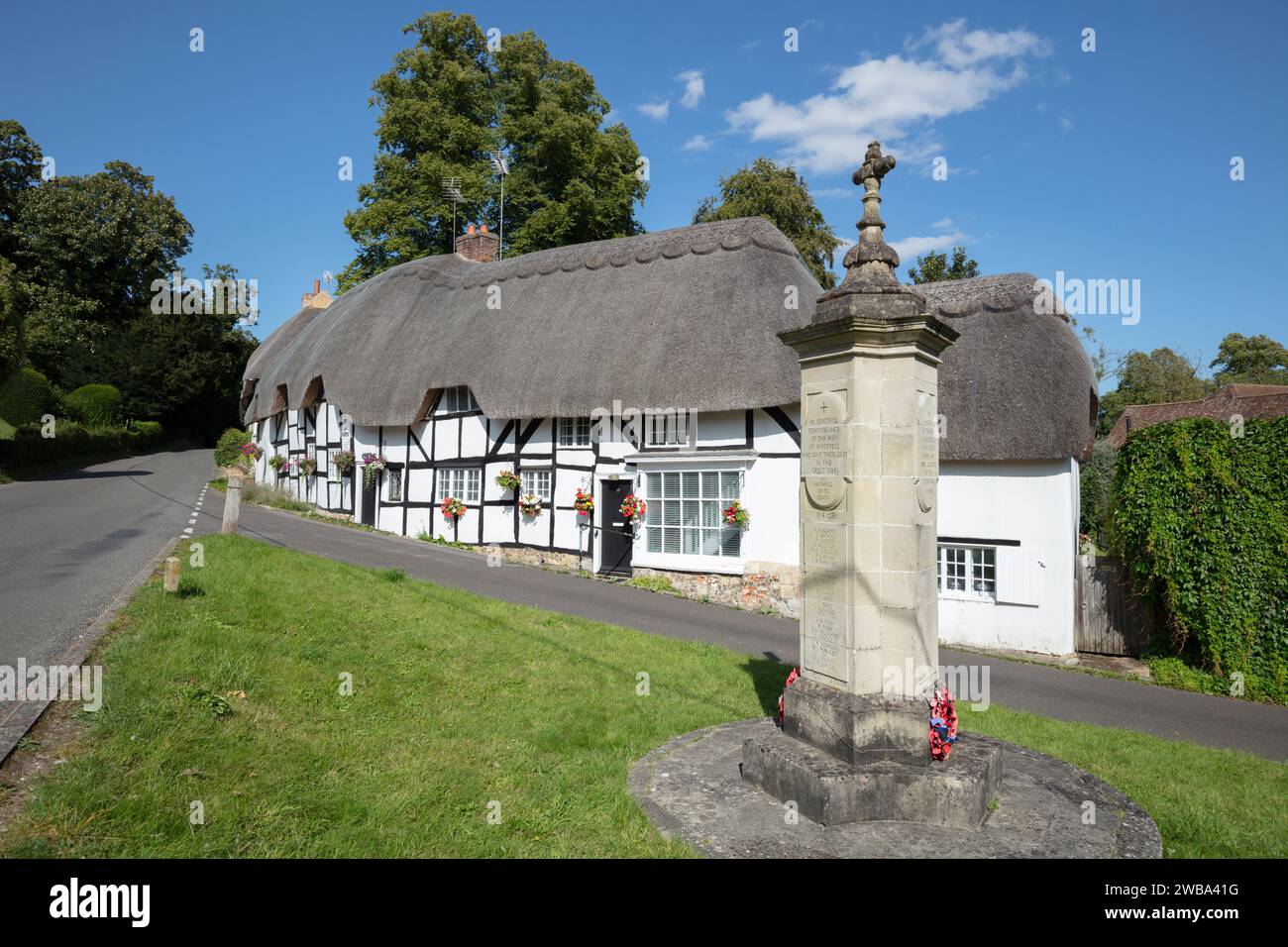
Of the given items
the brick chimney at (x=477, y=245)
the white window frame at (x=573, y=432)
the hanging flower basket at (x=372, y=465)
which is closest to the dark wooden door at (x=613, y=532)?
the white window frame at (x=573, y=432)

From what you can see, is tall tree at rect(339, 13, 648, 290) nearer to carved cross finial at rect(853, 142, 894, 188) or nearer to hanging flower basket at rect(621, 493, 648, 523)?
hanging flower basket at rect(621, 493, 648, 523)

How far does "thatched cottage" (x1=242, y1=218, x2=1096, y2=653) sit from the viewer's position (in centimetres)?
1164

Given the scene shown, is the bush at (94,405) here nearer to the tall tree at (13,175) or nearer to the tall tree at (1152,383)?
the tall tree at (13,175)

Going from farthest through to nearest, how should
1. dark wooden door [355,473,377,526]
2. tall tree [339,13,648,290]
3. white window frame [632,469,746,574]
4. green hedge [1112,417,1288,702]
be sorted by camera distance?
1. tall tree [339,13,648,290]
2. dark wooden door [355,473,377,526]
3. white window frame [632,469,746,574]
4. green hedge [1112,417,1288,702]

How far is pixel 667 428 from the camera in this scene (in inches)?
533

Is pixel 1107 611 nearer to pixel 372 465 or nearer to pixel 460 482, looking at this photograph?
pixel 460 482

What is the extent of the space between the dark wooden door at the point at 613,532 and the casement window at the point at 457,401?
420cm

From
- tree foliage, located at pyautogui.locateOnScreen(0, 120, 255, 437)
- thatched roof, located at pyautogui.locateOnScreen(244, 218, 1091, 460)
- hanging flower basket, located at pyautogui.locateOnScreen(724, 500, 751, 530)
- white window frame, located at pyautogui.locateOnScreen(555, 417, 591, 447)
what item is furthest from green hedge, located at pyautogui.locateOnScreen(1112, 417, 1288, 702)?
tree foliage, located at pyautogui.locateOnScreen(0, 120, 255, 437)

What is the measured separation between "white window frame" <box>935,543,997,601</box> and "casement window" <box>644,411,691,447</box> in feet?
16.2

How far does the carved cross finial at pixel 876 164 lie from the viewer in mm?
5293

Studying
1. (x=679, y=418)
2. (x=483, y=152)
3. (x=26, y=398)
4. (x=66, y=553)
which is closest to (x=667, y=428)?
(x=679, y=418)

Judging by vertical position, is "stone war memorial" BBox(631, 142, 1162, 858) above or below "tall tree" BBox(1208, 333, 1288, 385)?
below

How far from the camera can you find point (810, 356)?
5.09m
